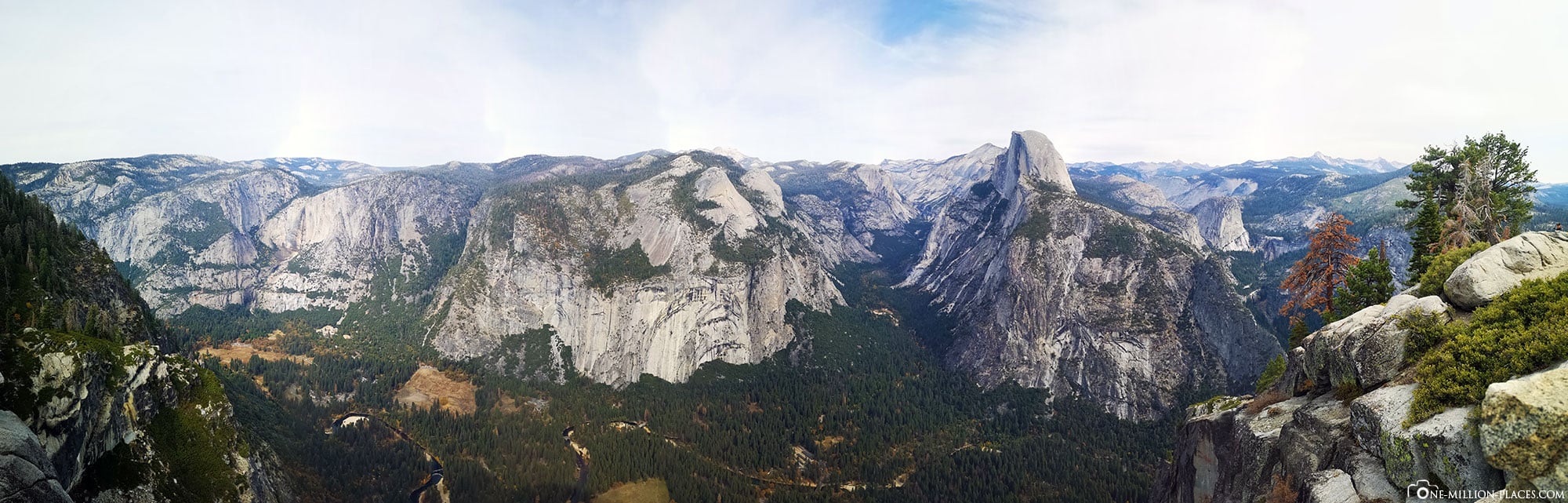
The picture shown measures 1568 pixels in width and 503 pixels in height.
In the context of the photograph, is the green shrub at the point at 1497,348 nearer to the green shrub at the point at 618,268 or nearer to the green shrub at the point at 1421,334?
the green shrub at the point at 1421,334

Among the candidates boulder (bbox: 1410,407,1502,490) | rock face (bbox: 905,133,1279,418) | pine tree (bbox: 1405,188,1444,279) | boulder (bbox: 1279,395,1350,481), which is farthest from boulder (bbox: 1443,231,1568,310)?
rock face (bbox: 905,133,1279,418)

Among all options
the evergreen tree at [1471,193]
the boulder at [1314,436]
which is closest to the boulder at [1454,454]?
the boulder at [1314,436]

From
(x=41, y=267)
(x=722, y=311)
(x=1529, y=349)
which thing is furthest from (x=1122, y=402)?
(x=41, y=267)

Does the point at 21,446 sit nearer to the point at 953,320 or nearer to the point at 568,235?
the point at 568,235

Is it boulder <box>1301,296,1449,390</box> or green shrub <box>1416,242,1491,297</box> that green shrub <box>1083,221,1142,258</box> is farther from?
boulder <box>1301,296,1449,390</box>

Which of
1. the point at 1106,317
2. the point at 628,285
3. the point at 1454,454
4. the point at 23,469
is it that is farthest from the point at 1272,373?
the point at 628,285

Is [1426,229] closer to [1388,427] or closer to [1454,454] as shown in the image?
[1388,427]
